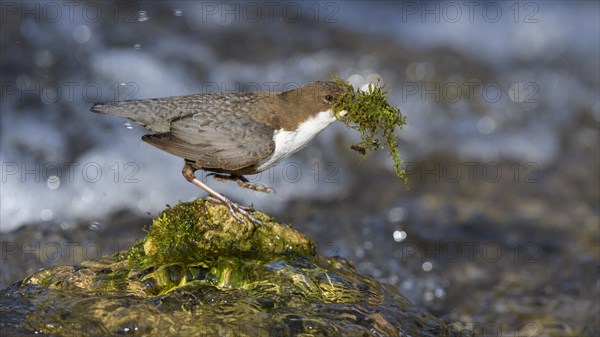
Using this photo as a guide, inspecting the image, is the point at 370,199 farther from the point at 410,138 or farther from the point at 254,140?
the point at 254,140

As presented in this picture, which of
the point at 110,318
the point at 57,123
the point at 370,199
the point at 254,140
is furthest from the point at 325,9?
the point at 110,318

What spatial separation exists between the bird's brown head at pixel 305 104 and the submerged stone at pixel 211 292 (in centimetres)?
56

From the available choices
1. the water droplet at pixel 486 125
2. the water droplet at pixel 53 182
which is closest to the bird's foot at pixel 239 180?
the water droplet at pixel 53 182

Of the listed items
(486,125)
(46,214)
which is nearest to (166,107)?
(46,214)

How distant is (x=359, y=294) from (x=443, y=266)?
3134mm

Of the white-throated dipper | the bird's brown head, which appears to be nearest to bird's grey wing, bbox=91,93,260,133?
the white-throated dipper

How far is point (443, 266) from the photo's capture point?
7090 millimetres

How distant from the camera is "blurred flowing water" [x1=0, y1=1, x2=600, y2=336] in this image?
6.81 meters

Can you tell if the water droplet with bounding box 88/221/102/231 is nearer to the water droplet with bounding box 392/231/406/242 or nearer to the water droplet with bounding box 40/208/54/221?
the water droplet with bounding box 40/208/54/221

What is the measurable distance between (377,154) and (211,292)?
513 cm

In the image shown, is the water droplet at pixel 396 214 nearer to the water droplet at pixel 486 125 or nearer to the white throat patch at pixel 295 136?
the water droplet at pixel 486 125

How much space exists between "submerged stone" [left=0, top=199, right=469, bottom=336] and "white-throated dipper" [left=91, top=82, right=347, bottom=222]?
0.79 ft

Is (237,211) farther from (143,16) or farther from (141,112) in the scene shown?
(143,16)

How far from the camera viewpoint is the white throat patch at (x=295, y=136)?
14.1ft
